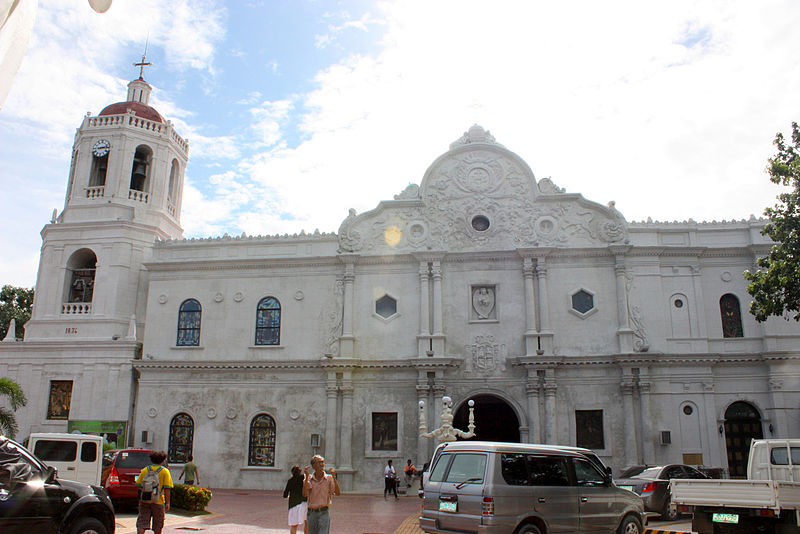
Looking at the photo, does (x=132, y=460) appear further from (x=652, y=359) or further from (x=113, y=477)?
(x=652, y=359)

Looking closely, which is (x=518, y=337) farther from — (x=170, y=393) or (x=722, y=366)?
(x=170, y=393)

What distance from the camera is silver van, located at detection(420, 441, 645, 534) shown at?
1095 cm

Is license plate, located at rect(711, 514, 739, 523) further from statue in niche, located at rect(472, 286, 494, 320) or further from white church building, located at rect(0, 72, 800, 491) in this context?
statue in niche, located at rect(472, 286, 494, 320)

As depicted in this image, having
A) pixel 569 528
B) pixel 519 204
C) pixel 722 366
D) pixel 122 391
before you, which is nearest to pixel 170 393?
pixel 122 391

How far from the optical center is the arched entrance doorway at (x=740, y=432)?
25.8 m

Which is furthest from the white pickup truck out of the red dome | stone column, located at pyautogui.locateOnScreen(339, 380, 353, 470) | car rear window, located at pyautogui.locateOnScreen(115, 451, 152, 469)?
the red dome

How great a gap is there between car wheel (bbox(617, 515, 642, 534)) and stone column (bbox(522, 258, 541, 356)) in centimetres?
1409

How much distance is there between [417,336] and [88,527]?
18.7 meters

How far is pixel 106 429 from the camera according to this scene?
28.4m

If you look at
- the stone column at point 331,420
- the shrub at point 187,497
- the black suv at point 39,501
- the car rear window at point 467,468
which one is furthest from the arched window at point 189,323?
the car rear window at point 467,468

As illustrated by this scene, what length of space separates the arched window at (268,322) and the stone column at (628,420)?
15.0 m

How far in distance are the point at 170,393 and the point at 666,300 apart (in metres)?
22.0

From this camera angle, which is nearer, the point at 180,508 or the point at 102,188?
the point at 180,508

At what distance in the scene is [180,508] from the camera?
18656mm
